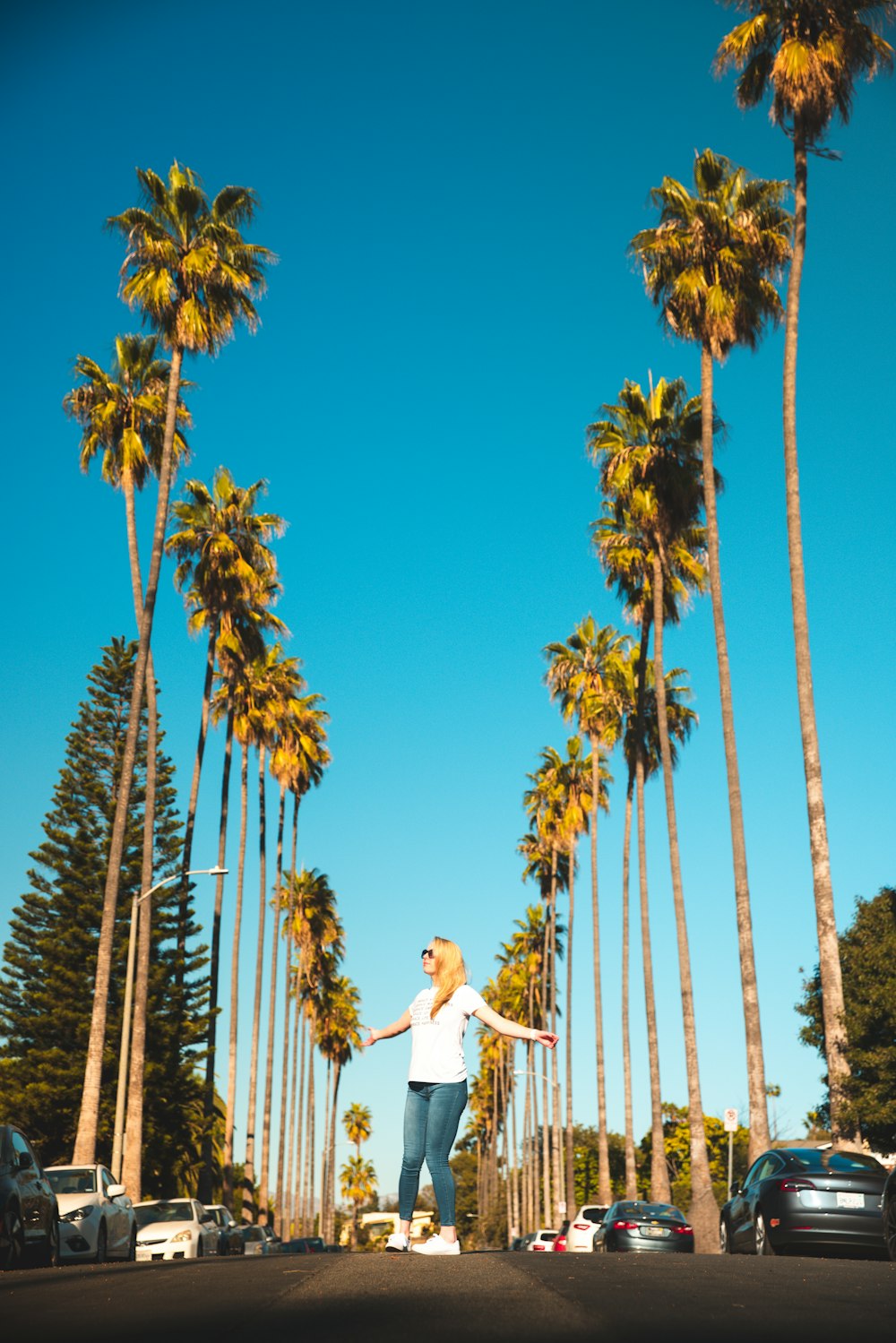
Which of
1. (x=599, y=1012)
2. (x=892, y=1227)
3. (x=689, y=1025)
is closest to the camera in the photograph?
(x=892, y=1227)

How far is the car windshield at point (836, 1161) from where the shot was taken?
1605 cm

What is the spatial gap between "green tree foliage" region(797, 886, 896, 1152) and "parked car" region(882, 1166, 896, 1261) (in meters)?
11.1

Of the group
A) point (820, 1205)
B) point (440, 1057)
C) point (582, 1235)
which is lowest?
point (582, 1235)

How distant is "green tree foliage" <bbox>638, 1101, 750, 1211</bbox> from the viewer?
397 feet

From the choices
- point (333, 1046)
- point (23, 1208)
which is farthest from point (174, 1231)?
point (333, 1046)

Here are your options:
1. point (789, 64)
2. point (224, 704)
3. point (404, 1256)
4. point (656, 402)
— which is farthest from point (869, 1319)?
point (224, 704)

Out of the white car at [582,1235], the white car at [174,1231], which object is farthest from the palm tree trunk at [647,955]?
the white car at [174,1231]

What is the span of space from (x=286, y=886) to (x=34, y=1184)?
55.6 metres

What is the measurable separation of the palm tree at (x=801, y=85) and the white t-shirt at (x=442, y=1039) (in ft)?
53.7

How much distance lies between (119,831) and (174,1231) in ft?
29.5

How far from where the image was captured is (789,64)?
1081 inches

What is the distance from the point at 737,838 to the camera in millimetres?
30188

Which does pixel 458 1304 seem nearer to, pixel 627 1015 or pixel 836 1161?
pixel 836 1161

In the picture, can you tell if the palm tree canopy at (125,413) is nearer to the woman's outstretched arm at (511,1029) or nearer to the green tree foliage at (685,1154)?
the woman's outstretched arm at (511,1029)
